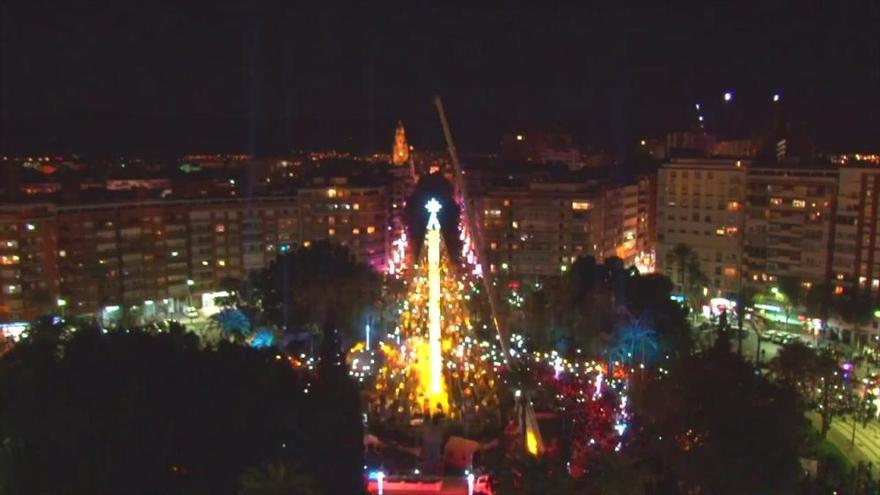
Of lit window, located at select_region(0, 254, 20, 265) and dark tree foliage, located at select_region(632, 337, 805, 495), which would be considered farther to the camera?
lit window, located at select_region(0, 254, 20, 265)

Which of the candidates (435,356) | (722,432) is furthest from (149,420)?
(722,432)

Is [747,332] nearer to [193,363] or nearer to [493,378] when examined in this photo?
[493,378]

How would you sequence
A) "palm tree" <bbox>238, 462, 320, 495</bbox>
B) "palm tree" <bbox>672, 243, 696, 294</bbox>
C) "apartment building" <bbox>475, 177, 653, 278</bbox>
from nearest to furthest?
"palm tree" <bbox>238, 462, 320, 495</bbox>, "palm tree" <bbox>672, 243, 696, 294</bbox>, "apartment building" <bbox>475, 177, 653, 278</bbox>

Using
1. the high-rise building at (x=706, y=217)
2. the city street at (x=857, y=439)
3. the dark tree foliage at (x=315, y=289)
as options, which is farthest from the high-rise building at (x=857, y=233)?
the dark tree foliage at (x=315, y=289)

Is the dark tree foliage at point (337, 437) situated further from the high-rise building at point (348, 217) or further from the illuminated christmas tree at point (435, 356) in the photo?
the high-rise building at point (348, 217)

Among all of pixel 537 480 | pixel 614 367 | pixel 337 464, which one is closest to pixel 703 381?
pixel 537 480

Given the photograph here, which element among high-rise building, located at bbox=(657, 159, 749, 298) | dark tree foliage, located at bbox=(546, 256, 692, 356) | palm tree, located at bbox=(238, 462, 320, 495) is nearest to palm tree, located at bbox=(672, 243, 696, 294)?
high-rise building, located at bbox=(657, 159, 749, 298)

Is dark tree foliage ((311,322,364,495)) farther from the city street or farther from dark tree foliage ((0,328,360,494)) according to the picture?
the city street
